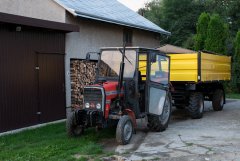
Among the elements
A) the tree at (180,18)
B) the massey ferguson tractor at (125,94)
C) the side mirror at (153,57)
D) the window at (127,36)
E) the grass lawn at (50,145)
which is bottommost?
the grass lawn at (50,145)

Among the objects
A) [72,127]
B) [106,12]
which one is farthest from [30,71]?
[106,12]

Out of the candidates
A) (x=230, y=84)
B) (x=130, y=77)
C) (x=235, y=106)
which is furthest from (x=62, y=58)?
(x=230, y=84)

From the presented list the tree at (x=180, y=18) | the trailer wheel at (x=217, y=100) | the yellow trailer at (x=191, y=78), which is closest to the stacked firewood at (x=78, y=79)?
the yellow trailer at (x=191, y=78)

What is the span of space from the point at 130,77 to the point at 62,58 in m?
3.88

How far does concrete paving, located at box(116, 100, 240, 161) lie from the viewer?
25.0 feet

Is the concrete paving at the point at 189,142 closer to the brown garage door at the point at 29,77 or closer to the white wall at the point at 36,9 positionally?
the brown garage door at the point at 29,77

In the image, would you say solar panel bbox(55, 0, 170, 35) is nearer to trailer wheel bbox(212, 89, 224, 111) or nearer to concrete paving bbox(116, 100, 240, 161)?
trailer wheel bbox(212, 89, 224, 111)

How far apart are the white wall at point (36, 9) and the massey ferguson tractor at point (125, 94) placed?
398 centimetres

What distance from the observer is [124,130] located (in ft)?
27.9

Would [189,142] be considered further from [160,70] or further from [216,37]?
[216,37]

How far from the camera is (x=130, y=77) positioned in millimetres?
9297

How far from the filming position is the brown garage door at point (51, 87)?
37.5ft

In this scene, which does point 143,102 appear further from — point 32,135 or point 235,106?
point 235,106

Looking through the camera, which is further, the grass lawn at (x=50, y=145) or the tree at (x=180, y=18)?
the tree at (x=180, y=18)
